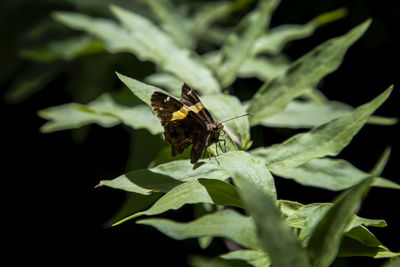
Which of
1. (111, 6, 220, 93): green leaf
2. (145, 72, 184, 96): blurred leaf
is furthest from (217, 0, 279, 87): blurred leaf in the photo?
(145, 72, 184, 96): blurred leaf

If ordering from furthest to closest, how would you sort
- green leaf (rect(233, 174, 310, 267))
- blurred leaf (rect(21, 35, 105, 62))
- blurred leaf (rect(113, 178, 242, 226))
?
1. blurred leaf (rect(21, 35, 105, 62))
2. blurred leaf (rect(113, 178, 242, 226))
3. green leaf (rect(233, 174, 310, 267))

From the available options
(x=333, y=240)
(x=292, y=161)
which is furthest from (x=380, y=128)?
(x=333, y=240)

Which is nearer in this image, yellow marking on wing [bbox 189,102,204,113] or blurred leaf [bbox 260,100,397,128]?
yellow marking on wing [bbox 189,102,204,113]

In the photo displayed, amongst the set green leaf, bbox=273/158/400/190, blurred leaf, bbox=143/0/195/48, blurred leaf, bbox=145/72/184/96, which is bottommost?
green leaf, bbox=273/158/400/190

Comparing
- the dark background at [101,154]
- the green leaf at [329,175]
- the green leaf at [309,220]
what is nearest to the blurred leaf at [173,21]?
the dark background at [101,154]

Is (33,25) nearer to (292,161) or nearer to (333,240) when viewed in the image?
(292,161)

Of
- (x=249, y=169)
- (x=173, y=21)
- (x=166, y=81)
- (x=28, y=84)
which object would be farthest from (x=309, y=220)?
(x=28, y=84)

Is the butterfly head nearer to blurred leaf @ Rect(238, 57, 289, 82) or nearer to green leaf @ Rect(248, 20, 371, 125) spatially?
green leaf @ Rect(248, 20, 371, 125)

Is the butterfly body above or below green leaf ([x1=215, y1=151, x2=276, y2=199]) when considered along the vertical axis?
above
